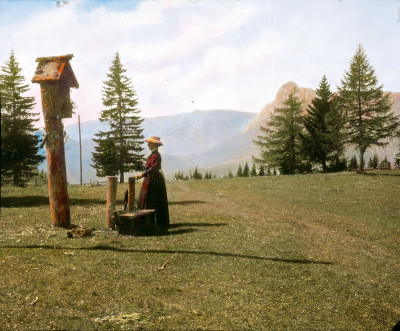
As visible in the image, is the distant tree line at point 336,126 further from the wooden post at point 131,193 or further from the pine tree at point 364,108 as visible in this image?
the wooden post at point 131,193

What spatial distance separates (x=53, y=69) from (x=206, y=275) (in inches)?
312

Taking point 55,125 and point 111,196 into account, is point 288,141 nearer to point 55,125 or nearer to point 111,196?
point 111,196

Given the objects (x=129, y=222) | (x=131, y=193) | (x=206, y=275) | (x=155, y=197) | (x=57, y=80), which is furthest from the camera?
(x=131, y=193)

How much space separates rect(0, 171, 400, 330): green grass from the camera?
207 inches

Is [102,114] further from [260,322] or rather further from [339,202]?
[260,322]

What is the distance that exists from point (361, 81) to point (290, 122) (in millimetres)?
11830

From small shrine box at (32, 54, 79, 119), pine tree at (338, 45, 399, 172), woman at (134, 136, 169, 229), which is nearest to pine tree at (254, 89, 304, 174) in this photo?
pine tree at (338, 45, 399, 172)

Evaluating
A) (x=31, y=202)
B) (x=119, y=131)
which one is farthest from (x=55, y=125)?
(x=119, y=131)

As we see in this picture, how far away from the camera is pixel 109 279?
667cm

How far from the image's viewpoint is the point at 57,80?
10844 mm

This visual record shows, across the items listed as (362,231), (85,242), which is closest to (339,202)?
(362,231)

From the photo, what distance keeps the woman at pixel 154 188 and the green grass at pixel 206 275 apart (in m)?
0.80

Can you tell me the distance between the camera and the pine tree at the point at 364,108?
35.5 metres

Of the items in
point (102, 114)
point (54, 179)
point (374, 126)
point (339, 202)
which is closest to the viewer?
point (54, 179)
